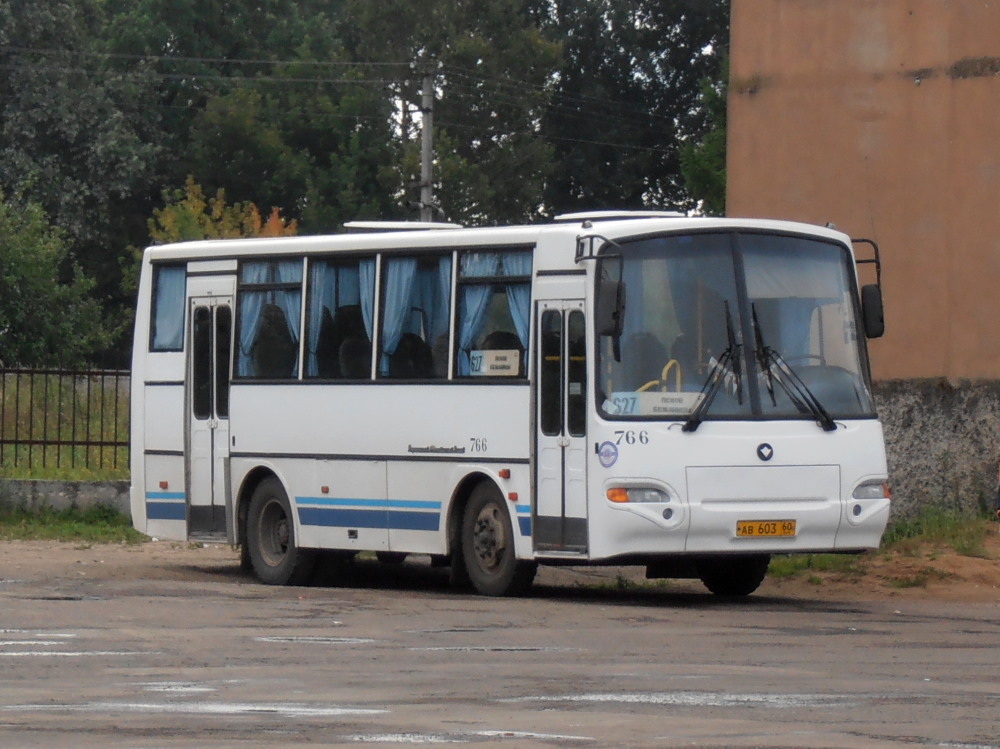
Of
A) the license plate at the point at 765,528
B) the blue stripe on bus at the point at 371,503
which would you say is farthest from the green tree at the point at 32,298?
the license plate at the point at 765,528

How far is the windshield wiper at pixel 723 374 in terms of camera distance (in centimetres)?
1620

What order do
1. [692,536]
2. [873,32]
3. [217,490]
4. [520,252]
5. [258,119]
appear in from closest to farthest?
[692,536]
[520,252]
[217,490]
[873,32]
[258,119]

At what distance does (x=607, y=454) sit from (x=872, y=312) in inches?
102

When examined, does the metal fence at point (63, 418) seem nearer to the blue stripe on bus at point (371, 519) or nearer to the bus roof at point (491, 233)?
the bus roof at point (491, 233)

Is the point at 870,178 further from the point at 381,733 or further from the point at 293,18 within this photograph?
the point at 293,18

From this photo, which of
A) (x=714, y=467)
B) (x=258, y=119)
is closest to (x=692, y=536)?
(x=714, y=467)

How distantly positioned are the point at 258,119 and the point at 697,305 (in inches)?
2331

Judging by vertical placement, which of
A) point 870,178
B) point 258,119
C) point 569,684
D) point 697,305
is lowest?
point 569,684

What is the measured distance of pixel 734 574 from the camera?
18000 millimetres

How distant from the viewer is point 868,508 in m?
16.7

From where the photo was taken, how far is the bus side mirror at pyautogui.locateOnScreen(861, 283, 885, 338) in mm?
17250

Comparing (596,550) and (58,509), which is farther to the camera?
(58,509)

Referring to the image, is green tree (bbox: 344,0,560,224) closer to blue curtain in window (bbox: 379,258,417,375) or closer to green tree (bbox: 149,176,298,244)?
green tree (bbox: 149,176,298,244)

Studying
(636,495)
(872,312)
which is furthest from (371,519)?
(872,312)
